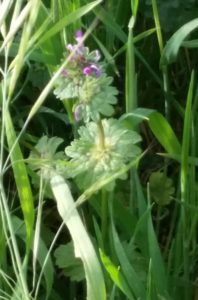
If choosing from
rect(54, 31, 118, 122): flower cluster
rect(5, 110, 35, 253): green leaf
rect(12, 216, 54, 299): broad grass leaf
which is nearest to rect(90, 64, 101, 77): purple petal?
rect(54, 31, 118, 122): flower cluster

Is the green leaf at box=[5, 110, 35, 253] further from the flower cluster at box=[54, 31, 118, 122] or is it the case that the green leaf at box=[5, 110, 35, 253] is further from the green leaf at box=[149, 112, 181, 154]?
the green leaf at box=[149, 112, 181, 154]

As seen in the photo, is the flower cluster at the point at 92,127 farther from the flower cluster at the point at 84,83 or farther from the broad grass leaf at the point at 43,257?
the broad grass leaf at the point at 43,257

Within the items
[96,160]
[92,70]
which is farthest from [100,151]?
[92,70]

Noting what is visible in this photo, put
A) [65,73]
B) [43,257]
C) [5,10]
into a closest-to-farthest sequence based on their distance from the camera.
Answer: [5,10]
[65,73]
[43,257]

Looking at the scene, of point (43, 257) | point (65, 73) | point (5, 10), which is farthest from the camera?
point (43, 257)

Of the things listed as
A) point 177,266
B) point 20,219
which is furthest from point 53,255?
point 177,266

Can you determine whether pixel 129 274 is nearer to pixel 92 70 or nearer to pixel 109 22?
pixel 92 70
